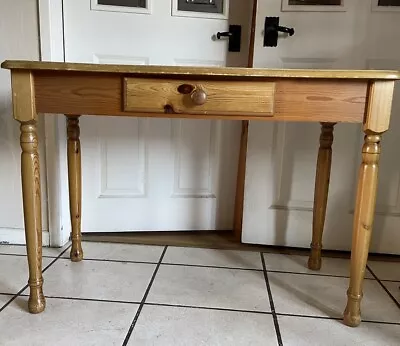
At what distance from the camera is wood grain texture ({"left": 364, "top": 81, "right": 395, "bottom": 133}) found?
3.20 ft

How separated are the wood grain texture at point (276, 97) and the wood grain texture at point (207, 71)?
28mm

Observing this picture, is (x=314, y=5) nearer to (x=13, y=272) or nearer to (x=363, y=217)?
(x=363, y=217)

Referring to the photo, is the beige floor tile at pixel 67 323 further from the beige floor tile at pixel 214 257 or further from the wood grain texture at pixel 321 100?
the wood grain texture at pixel 321 100

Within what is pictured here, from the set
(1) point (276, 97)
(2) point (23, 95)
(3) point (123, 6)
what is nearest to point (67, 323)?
(2) point (23, 95)

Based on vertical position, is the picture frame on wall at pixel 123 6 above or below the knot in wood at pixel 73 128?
above

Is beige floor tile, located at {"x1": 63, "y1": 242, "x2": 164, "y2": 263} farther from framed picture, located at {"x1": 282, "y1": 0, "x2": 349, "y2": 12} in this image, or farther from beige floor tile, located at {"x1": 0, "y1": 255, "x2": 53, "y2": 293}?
framed picture, located at {"x1": 282, "y1": 0, "x2": 349, "y2": 12}

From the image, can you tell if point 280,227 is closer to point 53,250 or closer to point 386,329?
point 386,329

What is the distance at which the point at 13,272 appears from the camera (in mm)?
1370

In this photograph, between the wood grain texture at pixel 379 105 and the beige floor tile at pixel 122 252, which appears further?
the beige floor tile at pixel 122 252

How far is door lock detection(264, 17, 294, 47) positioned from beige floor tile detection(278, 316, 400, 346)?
1031mm

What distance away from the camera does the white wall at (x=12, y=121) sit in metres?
1.46

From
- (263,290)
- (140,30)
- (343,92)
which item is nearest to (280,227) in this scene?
(263,290)

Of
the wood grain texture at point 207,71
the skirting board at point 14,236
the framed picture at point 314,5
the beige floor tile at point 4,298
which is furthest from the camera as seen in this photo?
the skirting board at point 14,236

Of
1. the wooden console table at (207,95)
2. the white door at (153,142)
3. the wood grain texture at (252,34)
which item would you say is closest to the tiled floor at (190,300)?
the white door at (153,142)
